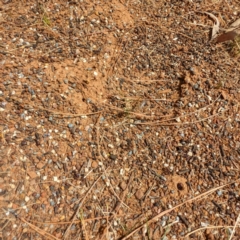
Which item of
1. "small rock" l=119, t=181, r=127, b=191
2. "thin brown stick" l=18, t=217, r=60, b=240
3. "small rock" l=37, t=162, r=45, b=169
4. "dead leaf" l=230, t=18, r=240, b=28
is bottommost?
"thin brown stick" l=18, t=217, r=60, b=240

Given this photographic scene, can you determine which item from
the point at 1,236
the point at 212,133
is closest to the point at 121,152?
the point at 212,133

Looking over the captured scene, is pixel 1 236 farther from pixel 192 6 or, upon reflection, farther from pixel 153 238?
pixel 192 6

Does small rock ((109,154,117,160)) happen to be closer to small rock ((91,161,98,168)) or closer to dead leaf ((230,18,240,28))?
small rock ((91,161,98,168))

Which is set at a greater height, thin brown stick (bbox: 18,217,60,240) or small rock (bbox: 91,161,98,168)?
small rock (bbox: 91,161,98,168)

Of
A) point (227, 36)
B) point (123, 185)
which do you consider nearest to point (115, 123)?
point (123, 185)

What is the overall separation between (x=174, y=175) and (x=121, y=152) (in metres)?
0.35

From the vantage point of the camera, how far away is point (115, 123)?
1803mm

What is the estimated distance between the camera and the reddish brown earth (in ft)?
5.08

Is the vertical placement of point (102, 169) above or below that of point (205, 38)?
below

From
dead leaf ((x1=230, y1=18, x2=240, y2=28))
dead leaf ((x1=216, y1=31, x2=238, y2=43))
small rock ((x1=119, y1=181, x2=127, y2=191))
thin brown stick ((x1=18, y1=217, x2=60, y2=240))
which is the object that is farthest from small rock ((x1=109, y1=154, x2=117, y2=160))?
dead leaf ((x1=230, y1=18, x2=240, y2=28))

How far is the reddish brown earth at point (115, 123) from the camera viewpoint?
61.0 inches

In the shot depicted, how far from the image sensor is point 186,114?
1853 millimetres

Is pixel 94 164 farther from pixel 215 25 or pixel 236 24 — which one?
pixel 236 24

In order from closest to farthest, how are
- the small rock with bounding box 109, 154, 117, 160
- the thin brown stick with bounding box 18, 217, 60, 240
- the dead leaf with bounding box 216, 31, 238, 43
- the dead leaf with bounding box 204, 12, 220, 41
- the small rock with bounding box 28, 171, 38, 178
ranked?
the thin brown stick with bounding box 18, 217, 60, 240 → the small rock with bounding box 28, 171, 38, 178 → the small rock with bounding box 109, 154, 117, 160 → the dead leaf with bounding box 216, 31, 238, 43 → the dead leaf with bounding box 204, 12, 220, 41
